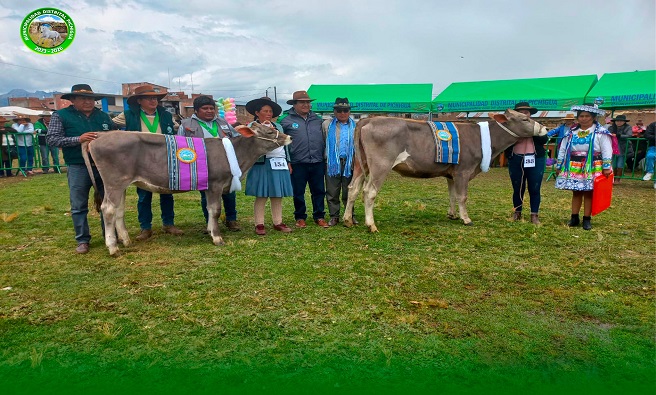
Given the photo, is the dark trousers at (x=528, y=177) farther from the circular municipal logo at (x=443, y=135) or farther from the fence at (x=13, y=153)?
the fence at (x=13, y=153)

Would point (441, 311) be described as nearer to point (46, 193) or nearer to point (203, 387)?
point (203, 387)

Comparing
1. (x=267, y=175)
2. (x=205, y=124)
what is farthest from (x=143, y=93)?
(x=267, y=175)

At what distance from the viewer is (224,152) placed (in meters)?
6.11

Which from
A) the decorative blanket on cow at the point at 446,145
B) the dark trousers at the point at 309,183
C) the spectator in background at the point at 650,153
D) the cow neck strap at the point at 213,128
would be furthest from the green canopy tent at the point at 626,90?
the cow neck strap at the point at 213,128

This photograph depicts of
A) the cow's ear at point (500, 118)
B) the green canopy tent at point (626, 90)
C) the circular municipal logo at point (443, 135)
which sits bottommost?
the circular municipal logo at point (443, 135)

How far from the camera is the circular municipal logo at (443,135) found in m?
7.14

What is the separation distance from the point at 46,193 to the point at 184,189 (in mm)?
6796

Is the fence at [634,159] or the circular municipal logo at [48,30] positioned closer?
the circular municipal logo at [48,30]

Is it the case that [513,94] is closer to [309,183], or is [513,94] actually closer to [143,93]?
[309,183]

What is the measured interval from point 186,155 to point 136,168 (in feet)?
1.95

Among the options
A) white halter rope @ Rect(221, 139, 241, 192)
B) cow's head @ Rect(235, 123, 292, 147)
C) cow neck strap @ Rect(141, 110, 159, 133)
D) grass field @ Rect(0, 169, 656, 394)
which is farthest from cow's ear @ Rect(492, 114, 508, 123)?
cow neck strap @ Rect(141, 110, 159, 133)

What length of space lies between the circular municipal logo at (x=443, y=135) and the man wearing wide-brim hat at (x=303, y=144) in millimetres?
1763

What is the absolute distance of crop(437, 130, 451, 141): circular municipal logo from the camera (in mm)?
7145

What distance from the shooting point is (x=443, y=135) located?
7.17m
